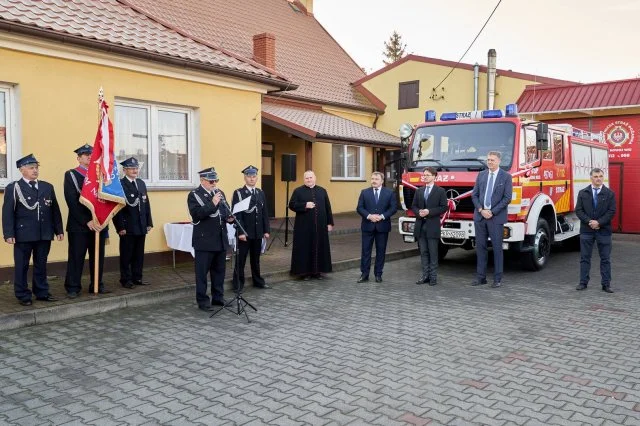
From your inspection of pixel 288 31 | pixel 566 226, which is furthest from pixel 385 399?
pixel 288 31

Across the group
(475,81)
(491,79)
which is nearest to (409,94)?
(475,81)

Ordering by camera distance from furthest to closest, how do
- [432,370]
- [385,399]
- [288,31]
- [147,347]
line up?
[288,31] < [147,347] < [432,370] < [385,399]

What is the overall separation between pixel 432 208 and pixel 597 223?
251cm

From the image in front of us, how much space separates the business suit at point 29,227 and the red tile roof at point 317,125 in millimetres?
8757

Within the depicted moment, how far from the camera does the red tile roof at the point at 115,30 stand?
26.1ft

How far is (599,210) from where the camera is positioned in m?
8.77

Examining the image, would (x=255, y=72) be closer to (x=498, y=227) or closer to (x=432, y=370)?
(x=498, y=227)

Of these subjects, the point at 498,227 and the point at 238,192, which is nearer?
the point at 238,192

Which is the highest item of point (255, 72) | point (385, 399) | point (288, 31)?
point (288, 31)

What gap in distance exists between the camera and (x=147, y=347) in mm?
5793

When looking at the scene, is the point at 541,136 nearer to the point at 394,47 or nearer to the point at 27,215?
the point at 27,215

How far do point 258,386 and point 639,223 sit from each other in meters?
15.2

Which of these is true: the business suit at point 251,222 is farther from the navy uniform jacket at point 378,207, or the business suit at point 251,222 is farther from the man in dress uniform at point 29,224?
the man in dress uniform at point 29,224

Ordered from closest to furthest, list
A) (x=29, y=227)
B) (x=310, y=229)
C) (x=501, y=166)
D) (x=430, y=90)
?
(x=29, y=227) < (x=310, y=229) < (x=501, y=166) < (x=430, y=90)
